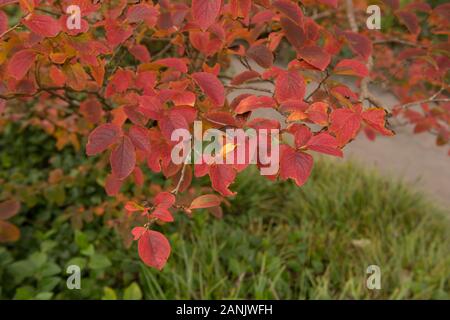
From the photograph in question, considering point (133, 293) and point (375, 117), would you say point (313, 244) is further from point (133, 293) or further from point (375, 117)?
point (375, 117)

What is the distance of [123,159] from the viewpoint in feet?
4.18

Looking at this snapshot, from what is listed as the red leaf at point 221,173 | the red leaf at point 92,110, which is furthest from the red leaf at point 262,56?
the red leaf at point 92,110

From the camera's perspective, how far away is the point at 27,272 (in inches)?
102

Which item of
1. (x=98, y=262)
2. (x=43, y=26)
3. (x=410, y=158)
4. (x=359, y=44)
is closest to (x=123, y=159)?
(x=43, y=26)

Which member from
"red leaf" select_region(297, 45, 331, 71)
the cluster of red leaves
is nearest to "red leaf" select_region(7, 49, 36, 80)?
the cluster of red leaves

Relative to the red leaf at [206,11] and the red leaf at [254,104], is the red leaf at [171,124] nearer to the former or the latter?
the red leaf at [254,104]

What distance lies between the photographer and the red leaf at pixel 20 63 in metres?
1.34

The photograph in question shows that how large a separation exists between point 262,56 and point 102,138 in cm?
61

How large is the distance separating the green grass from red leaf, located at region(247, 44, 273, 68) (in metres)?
1.33

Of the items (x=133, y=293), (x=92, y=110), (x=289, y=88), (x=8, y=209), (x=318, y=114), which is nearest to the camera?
(x=318, y=114)

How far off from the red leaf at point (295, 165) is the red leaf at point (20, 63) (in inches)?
29.2
